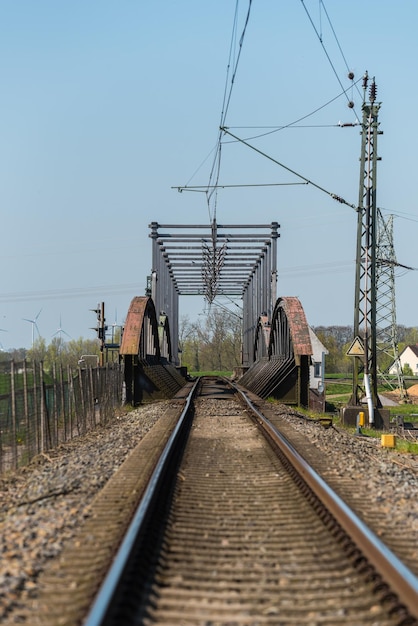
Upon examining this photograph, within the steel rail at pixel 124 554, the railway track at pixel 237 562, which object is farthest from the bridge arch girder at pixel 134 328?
the railway track at pixel 237 562

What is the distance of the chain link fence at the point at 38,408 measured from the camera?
31.9 feet

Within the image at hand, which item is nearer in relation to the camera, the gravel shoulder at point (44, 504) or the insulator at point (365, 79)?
the gravel shoulder at point (44, 504)

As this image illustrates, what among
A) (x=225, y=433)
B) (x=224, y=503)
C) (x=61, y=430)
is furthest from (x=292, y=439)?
(x=224, y=503)

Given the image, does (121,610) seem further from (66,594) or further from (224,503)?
(224,503)

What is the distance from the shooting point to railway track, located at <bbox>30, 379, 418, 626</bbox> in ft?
13.1

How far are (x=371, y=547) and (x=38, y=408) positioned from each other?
7358 millimetres

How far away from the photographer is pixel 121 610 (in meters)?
3.85

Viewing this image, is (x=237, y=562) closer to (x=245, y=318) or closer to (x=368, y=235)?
(x=368, y=235)

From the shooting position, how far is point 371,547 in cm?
489

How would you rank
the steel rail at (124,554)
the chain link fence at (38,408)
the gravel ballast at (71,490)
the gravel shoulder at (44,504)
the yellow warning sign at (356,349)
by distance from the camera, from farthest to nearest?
the yellow warning sign at (356,349) → the chain link fence at (38,408) → the gravel ballast at (71,490) → the gravel shoulder at (44,504) → the steel rail at (124,554)

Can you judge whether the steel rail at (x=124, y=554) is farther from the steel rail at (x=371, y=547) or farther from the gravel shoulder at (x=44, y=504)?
the steel rail at (x=371, y=547)

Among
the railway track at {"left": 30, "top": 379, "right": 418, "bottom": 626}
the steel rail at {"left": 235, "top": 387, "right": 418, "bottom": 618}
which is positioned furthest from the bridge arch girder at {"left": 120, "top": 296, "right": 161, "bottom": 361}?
the steel rail at {"left": 235, "top": 387, "right": 418, "bottom": 618}

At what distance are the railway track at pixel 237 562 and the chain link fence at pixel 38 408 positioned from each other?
2503 mm

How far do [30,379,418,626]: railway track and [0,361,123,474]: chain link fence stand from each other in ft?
8.21
